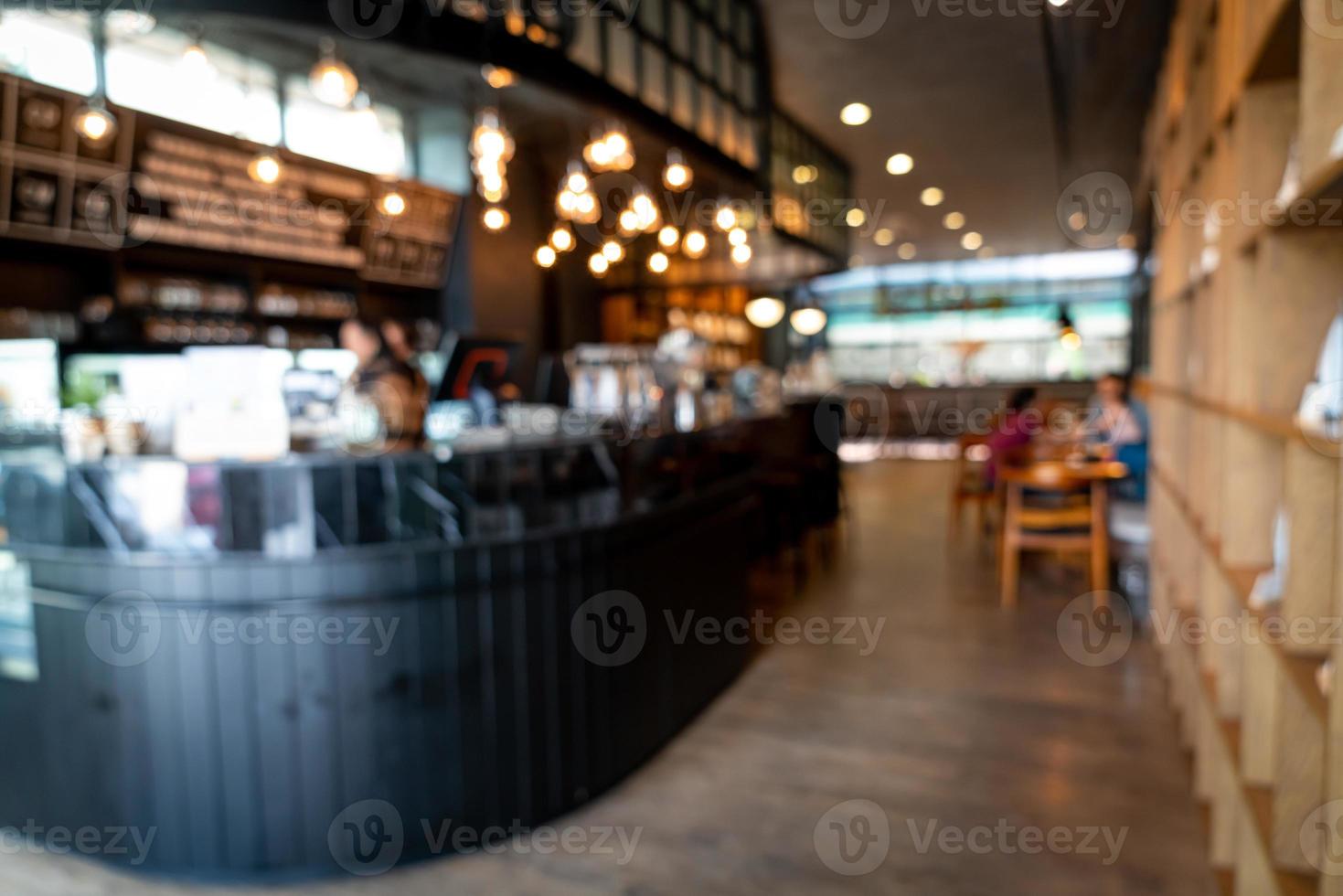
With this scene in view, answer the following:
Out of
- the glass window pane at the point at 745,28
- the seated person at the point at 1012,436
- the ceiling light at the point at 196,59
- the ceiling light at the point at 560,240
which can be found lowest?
the seated person at the point at 1012,436

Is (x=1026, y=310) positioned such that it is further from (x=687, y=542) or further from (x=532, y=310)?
(x=687, y=542)

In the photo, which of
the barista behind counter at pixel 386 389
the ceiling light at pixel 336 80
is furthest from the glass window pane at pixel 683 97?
the barista behind counter at pixel 386 389

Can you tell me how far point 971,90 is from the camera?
23.5 ft

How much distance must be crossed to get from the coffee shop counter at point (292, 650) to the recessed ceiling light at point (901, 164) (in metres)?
7.94

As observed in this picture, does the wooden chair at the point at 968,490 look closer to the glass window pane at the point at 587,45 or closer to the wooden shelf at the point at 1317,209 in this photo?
the glass window pane at the point at 587,45

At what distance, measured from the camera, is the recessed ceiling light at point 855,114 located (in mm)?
7742

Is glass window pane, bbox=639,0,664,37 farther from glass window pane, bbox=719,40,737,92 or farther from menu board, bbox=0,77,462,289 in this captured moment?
menu board, bbox=0,77,462,289

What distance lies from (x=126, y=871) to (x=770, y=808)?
211cm

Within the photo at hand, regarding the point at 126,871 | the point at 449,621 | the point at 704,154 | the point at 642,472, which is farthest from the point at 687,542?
the point at 704,154

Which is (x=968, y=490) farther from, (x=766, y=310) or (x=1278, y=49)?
(x=1278, y=49)

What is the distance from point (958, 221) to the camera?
42.1 feet

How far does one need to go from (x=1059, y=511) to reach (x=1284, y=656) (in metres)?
3.83

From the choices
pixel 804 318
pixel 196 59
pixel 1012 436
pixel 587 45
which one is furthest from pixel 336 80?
pixel 804 318

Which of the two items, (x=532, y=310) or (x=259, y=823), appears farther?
(x=532, y=310)
